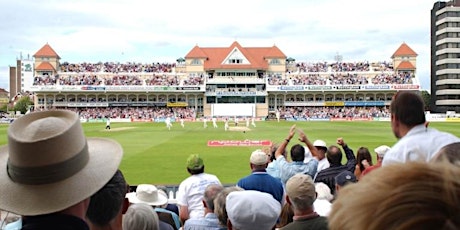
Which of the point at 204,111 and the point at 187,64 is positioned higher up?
the point at 187,64

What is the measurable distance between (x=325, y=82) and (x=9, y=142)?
291 ft

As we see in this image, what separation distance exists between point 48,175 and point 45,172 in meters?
0.02

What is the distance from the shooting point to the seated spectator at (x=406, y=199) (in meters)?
1.12

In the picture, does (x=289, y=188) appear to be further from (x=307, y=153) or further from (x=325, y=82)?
(x=325, y=82)

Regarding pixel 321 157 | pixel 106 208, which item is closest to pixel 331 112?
pixel 321 157

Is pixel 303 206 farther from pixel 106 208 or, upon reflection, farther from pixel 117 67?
pixel 117 67

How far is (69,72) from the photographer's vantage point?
9612cm

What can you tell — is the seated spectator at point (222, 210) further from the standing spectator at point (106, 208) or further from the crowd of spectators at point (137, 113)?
the crowd of spectators at point (137, 113)

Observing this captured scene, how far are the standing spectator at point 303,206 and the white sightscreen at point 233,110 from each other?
268 feet

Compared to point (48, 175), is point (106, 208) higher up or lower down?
lower down

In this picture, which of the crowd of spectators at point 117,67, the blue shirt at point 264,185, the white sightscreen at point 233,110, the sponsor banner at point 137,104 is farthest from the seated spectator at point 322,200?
the crowd of spectators at point 117,67

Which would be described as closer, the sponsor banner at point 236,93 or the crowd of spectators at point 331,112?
the crowd of spectators at point 331,112

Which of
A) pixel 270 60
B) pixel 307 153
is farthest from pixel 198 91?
pixel 307 153

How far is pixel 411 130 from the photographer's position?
414 centimetres
